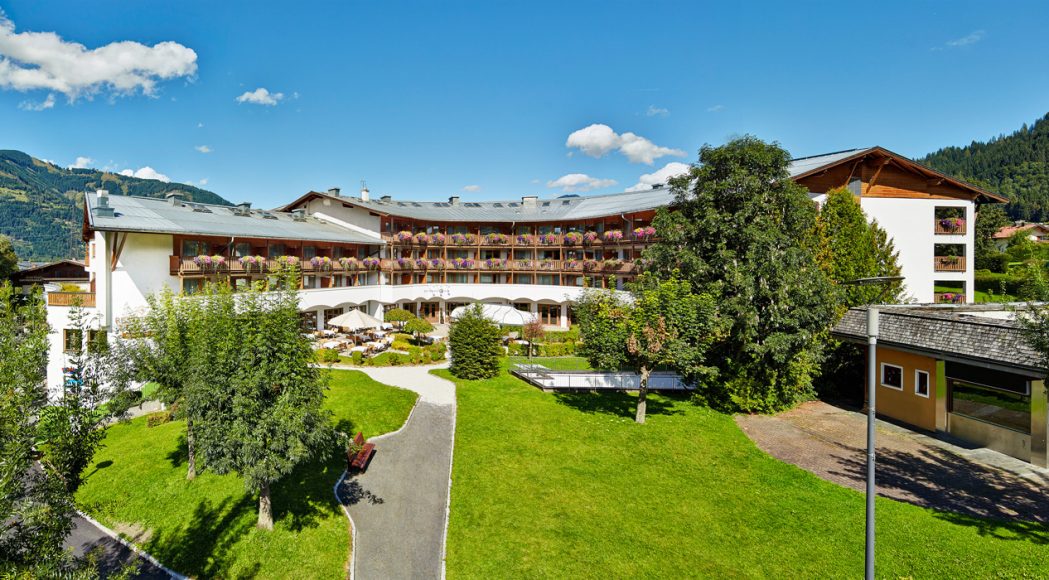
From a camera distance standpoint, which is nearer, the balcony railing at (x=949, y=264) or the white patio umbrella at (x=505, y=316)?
the balcony railing at (x=949, y=264)

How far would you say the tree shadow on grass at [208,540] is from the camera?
38.7ft

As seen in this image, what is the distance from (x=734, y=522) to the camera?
12.7 meters

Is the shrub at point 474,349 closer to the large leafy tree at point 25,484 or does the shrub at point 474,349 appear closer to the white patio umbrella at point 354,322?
the white patio umbrella at point 354,322

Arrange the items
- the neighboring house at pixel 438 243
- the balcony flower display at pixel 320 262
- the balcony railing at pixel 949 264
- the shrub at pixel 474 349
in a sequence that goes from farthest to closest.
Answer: the balcony flower display at pixel 320 262 < the balcony railing at pixel 949 264 < the shrub at pixel 474 349 < the neighboring house at pixel 438 243

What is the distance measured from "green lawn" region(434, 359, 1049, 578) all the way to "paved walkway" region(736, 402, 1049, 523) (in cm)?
82

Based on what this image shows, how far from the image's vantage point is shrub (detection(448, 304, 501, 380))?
2748 cm

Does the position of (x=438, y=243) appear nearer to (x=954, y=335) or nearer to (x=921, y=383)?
(x=921, y=383)

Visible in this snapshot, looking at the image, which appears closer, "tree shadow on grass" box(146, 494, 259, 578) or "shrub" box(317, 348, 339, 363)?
"tree shadow on grass" box(146, 494, 259, 578)

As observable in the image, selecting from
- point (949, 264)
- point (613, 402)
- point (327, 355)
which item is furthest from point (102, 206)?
point (949, 264)

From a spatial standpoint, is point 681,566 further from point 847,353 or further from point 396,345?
point 396,345

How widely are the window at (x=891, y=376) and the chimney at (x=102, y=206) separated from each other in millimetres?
39367

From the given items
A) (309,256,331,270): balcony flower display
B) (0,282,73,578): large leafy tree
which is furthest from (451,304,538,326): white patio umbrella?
(0,282,73,578): large leafy tree

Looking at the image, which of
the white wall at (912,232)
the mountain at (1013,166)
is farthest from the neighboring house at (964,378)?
the mountain at (1013,166)

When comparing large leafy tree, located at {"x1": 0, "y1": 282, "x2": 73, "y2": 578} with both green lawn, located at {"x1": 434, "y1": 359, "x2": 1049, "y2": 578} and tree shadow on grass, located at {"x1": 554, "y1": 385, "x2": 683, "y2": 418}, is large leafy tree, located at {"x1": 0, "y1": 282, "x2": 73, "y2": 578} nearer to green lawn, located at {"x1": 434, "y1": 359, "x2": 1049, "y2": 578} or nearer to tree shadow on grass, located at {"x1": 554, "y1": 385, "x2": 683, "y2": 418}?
green lawn, located at {"x1": 434, "y1": 359, "x2": 1049, "y2": 578}
